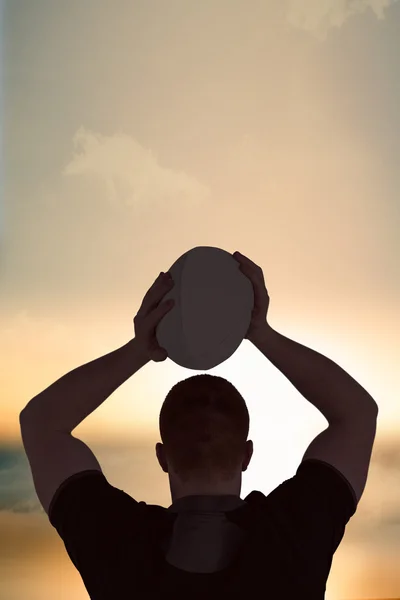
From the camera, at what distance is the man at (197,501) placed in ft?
2.11

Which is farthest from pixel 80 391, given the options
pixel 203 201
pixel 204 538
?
pixel 203 201

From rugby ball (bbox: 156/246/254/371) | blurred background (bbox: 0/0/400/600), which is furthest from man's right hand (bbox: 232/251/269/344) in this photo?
blurred background (bbox: 0/0/400/600)

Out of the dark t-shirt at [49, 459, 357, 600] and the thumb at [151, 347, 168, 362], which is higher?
the thumb at [151, 347, 168, 362]

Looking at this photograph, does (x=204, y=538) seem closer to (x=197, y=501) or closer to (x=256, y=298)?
(x=197, y=501)

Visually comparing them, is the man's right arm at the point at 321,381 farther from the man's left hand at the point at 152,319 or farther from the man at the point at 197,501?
the man's left hand at the point at 152,319

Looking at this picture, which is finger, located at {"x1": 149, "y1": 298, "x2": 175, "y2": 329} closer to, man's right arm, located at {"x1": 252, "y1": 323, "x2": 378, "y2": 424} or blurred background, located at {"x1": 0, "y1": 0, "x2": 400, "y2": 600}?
man's right arm, located at {"x1": 252, "y1": 323, "x2": 378, "y2": 424}

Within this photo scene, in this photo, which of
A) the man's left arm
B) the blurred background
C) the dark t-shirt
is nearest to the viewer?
the dark t-shirt

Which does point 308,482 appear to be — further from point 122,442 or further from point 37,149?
point 37,149

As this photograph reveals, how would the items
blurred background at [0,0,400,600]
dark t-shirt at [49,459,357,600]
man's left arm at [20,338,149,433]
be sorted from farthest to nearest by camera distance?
1. blurred background at [0,0,400,600]
2. man's left arm at [20,338,149,433]
3. dark t-shirt at [49,459,357,600]

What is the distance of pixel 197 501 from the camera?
2.25 feet

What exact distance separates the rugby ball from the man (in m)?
0.05

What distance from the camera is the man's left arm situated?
77 cm

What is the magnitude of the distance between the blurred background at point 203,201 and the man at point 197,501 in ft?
2.98

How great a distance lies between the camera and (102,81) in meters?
1.76
